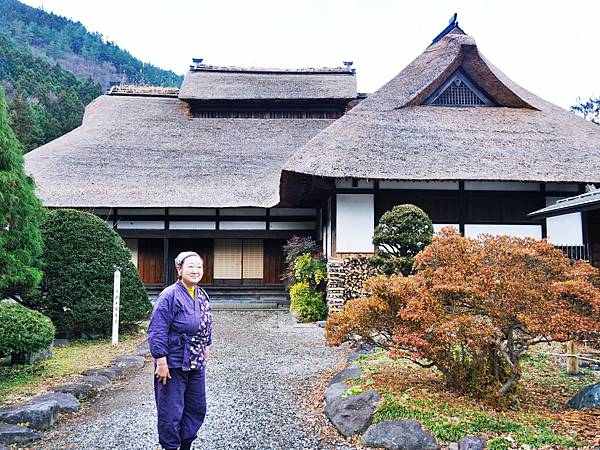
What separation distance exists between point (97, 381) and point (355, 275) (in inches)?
230

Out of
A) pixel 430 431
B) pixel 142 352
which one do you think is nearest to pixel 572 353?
pixel 430 431

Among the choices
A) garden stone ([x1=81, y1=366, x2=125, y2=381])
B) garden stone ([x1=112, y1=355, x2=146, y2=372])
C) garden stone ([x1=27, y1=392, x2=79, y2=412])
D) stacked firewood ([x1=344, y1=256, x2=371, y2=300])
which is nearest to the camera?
garden stone ([x1=27, y1=392, x2=79, y2=412])

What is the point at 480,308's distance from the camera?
4281 millimetres

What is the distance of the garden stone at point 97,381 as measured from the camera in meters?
5.39

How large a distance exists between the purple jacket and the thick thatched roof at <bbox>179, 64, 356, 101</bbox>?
1545 cm

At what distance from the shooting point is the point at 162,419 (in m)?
3.26

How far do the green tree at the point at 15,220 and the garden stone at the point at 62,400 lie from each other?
172cm

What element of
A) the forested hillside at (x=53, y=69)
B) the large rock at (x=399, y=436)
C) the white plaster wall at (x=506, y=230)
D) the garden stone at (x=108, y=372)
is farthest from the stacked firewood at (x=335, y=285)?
the forested hillside at (x=53, y=69)

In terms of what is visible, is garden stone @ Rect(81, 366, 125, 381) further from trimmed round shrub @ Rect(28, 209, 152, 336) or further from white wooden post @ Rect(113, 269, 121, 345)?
trimmed round shrub @ Rect(28, 209, 152, 336)

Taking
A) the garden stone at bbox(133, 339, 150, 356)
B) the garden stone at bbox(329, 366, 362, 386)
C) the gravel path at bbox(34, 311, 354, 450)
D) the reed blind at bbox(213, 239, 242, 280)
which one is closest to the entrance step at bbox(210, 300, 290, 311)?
the reed blind at bbox(213, 239, 242, 280)

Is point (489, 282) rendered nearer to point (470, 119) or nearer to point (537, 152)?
point (537, 152)

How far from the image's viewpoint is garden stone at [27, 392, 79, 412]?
14.9 ft

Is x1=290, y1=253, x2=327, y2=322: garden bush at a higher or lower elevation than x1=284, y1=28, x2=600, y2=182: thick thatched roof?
lower

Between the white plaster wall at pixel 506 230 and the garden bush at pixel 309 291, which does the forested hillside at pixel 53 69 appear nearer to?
the garden bush at pixel 309 291
